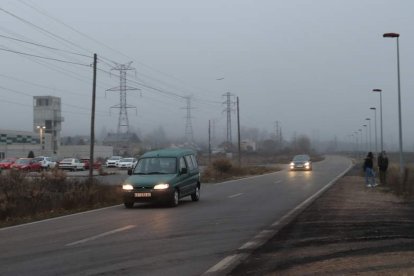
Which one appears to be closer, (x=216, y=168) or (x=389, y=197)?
(x=389, y=197)

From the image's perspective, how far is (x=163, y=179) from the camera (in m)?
18.2

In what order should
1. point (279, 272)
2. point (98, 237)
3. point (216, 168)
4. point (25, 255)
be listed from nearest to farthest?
point (279, 272), point (25, 255), point (98, 237), point (216, 168)

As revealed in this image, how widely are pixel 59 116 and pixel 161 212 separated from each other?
10346 cm

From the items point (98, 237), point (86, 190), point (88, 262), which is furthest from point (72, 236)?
point (86, 190)

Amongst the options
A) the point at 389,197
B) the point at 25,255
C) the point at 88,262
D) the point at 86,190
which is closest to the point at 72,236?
the point at 25,255

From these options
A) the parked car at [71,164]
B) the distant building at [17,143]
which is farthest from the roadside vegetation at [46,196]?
the distant building at [17,143]

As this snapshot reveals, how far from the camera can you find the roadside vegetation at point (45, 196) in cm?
1677

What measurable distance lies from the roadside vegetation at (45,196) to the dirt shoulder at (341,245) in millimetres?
7968

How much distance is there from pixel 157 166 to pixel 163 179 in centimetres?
129

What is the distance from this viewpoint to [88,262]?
8828 mm

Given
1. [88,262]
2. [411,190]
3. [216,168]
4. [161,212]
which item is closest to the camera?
[88,262]

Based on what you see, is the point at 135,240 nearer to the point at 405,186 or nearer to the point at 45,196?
the point at 45,196

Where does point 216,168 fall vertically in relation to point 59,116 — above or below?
below

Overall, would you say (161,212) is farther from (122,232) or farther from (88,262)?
(88,262)
